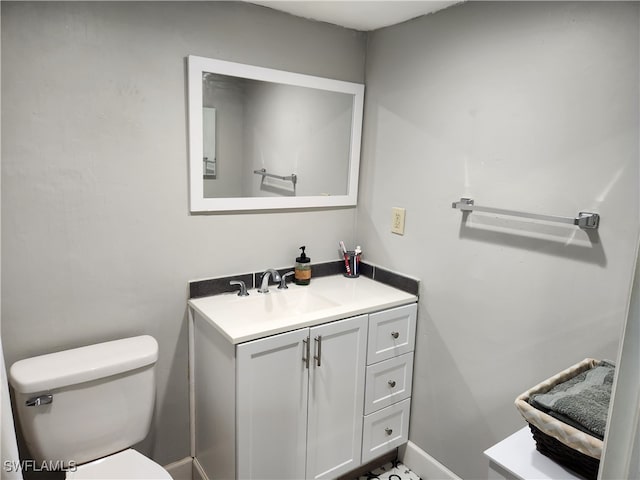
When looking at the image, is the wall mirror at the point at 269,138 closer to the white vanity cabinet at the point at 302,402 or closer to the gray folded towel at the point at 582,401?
the white vanity cabinet at the point at 302,402

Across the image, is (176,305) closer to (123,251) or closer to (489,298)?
(123,251)

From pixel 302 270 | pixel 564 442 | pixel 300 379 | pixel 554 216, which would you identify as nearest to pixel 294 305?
pixel 302 270

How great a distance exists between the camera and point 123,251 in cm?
163

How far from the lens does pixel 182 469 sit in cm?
189

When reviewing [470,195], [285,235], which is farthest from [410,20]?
[285,235]

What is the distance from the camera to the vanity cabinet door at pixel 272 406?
150 centimetres

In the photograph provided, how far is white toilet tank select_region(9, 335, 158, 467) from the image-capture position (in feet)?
4.48

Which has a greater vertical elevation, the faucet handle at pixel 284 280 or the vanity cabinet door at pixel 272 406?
the faucet handle at pixel 284 280

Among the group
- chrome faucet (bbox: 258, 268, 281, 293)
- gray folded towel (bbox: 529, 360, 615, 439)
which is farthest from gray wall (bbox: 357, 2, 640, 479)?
chrome faucet (bbox: 258, 268, 281, 293)

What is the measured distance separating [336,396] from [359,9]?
1595 millimetres

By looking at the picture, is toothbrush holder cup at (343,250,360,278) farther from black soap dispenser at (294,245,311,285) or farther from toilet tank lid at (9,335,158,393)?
toilet tank lid at (9,335,158,393)

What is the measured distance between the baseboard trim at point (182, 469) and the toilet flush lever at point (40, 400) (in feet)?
2.32

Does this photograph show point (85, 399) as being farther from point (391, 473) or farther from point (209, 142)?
point (391, 473)

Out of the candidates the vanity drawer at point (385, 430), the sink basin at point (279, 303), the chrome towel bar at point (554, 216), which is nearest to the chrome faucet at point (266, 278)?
the sink basin at point (279, 303)
